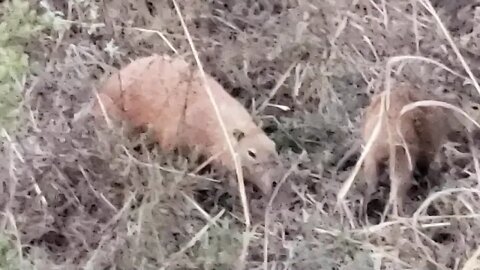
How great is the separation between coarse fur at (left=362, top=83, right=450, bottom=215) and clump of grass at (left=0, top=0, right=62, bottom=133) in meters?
0.39

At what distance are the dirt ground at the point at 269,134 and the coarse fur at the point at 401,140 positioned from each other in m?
0.01

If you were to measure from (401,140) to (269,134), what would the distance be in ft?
0.46

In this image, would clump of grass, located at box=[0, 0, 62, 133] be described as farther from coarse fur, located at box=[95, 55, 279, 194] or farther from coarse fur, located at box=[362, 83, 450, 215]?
coarse fur, located at box=[362, 83, 450, 215]

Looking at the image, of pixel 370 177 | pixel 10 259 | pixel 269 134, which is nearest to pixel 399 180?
pixel 370 177

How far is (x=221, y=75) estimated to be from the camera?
0.96 m

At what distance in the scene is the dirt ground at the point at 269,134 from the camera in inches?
33.3

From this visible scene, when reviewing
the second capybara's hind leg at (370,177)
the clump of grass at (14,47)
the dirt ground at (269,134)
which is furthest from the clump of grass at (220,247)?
the clump of grass at (14,47)

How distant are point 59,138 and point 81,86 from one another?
0.24 ft

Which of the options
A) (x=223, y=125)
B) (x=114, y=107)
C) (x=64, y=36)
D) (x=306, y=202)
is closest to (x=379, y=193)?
(x=306, y=202)

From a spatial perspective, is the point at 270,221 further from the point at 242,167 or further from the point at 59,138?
the point at 59,138

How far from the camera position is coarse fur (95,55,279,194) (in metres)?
0.90

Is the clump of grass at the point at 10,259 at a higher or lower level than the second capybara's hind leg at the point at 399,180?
lower

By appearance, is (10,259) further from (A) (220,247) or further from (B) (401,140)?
(B) (401,140)

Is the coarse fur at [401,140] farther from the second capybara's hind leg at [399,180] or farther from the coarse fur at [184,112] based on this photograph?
the coarse fur at [184,112]
